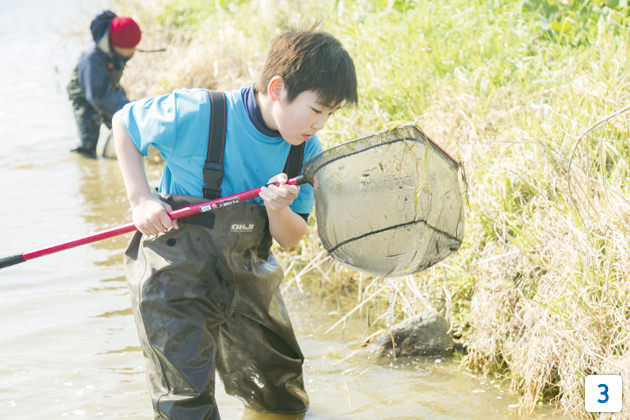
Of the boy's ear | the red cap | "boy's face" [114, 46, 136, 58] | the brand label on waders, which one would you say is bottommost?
the brand label on waders

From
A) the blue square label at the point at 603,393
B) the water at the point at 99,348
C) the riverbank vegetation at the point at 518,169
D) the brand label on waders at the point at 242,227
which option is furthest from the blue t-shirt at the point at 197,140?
the blue square label at the point at 603,393

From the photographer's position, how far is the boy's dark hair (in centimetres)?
256

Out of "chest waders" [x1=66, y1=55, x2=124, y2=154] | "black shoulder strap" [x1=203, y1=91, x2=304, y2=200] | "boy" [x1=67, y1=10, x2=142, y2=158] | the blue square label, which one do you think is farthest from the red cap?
the blue square label

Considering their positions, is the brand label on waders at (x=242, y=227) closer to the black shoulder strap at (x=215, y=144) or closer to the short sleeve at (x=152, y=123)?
the black shoulder strap at (x=215, y=144)

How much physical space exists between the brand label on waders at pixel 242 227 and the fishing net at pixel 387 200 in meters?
0.28

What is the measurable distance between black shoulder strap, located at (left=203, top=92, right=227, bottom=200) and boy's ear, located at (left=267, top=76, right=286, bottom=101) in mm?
186

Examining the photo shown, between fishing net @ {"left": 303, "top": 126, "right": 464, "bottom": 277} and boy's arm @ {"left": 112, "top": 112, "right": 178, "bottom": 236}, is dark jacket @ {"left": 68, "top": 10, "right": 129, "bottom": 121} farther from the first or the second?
fishing net @ {"left": 303, "top": 126, "right": 464, "bottom": 277}

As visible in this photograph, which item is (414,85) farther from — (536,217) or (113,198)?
(113,198)

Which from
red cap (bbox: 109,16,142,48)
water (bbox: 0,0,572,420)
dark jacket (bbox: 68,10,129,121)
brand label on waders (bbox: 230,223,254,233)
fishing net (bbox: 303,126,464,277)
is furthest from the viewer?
dark jacket (bbox: 68,10,129,121)

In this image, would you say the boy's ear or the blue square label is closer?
the boy's ear

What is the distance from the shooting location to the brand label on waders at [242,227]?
2.73 meters

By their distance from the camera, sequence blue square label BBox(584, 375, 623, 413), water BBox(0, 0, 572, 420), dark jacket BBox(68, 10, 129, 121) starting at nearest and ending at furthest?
blue square label BBox(584, 375, 623, 413) < water BBox(0, 0, 572, 420) < dark jacket BBox(68, 10, 129, 121)

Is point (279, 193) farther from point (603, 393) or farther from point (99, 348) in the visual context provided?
point (99, 348)

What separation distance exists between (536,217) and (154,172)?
4.64 meters
